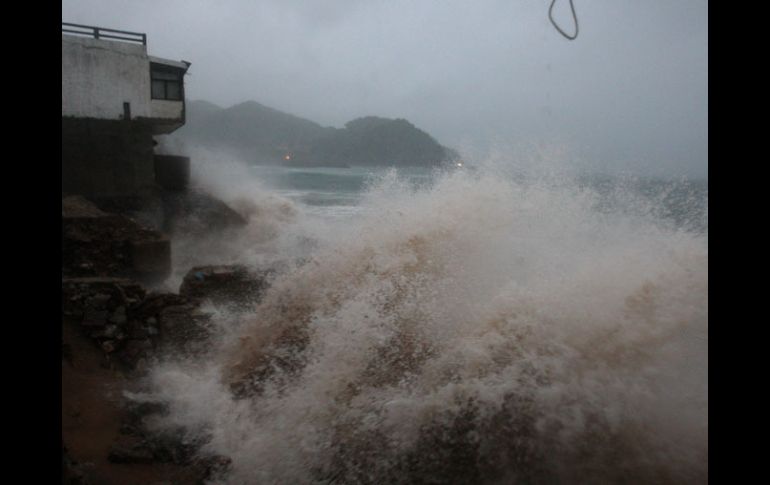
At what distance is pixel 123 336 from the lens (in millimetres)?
5570

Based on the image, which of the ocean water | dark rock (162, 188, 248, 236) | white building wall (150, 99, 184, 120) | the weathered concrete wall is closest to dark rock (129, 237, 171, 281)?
the ocean water

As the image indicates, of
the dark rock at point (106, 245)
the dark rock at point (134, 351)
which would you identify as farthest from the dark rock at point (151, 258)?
the dark rock at point (134, 351)

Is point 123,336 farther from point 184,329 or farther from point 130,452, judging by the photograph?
point 130,452

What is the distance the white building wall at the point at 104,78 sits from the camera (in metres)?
13.3

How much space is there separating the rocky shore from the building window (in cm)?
696

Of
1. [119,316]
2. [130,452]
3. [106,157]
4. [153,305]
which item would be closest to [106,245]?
[153,305]

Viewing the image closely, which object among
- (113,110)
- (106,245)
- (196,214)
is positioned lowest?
(106,245)

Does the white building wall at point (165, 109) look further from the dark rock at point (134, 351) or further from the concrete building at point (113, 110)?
the dark rock at point (134, 351)

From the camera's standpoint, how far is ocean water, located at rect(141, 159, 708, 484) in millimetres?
3090

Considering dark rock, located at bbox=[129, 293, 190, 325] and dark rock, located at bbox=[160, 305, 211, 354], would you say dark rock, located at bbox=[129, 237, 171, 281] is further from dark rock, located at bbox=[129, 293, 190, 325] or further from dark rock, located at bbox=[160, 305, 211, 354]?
dark rock, located at bbox=[160, 305, 211, 354]

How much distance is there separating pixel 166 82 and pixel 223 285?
412 inches

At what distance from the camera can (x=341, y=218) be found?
18594mm

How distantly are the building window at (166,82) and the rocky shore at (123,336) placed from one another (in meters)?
6.96
